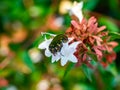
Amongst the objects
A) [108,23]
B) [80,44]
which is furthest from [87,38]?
[108,23]

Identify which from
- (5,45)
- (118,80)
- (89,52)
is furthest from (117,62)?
(89,52)

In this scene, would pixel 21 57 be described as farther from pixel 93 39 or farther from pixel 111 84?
pixel 93 39

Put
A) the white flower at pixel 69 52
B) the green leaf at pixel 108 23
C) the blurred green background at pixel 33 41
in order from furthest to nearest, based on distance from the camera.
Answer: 1. the green leaf at pixel 108 23
2. the blurred green background at pixel 33 41
3. the white flower at pixel 69 52

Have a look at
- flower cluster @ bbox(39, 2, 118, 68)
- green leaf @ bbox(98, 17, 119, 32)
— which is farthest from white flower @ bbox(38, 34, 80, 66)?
green leaf @ bbox(98, 17, 119, 32)

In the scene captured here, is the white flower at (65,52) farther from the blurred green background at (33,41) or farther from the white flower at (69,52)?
the blurred green background at (33,41)

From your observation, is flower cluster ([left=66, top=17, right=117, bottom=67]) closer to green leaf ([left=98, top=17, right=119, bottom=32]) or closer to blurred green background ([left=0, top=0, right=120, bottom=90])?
blurred green background ([left=0, top=0, right=120, bottom=90])

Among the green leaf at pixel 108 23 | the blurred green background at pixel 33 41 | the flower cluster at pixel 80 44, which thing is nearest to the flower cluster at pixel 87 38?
the flower cluster at pixel 80 44

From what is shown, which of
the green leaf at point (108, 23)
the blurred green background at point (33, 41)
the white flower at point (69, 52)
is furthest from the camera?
the green leaf at point (108, 23)

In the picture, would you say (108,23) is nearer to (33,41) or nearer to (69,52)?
(33,41)
